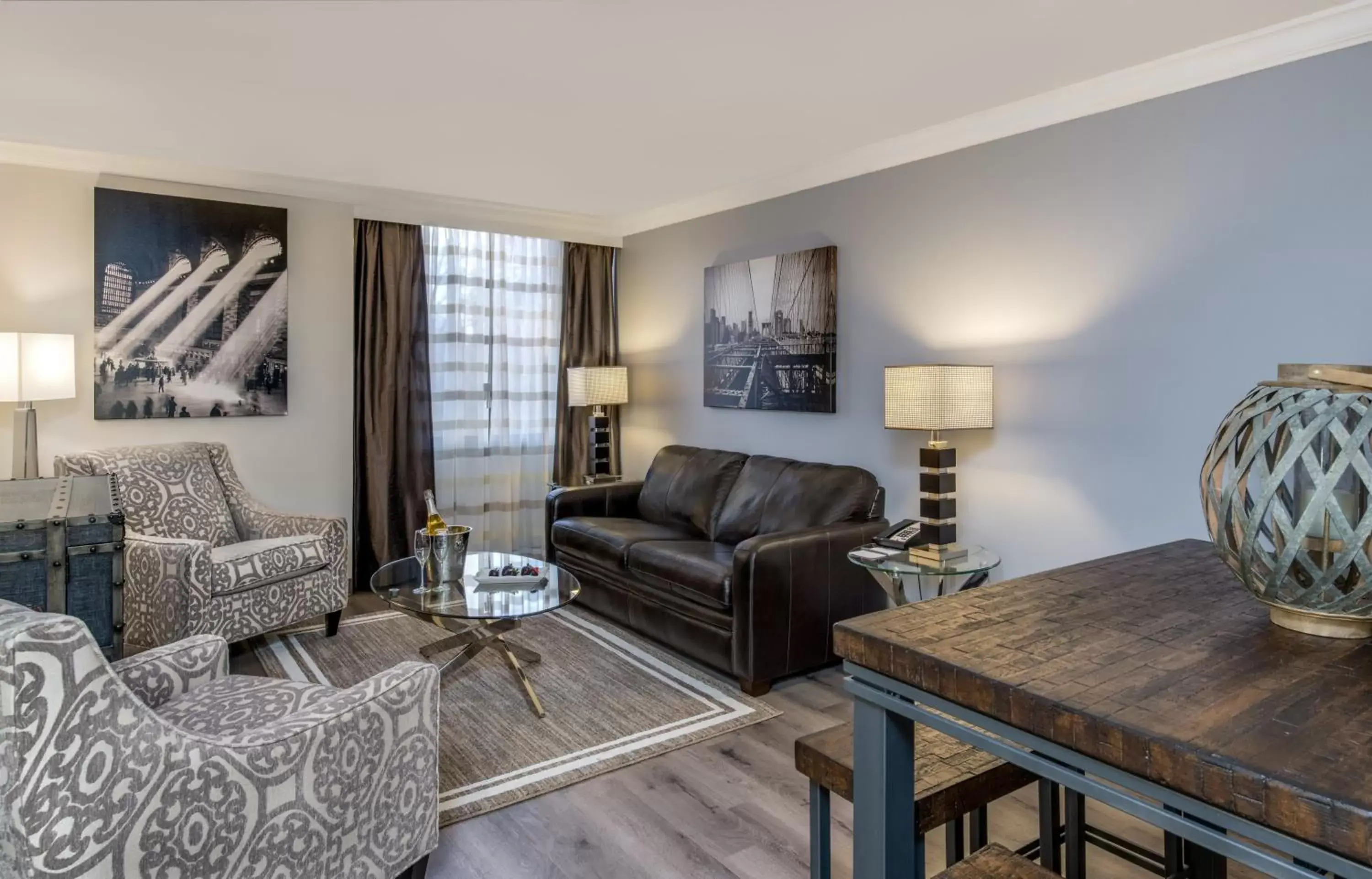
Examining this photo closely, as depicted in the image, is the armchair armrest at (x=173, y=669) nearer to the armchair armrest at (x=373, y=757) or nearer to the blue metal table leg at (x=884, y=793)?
the armchair armrest at (x=373, y=757)

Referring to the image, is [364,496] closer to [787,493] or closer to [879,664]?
[787,493]

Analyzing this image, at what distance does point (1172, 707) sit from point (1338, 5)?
2.75m

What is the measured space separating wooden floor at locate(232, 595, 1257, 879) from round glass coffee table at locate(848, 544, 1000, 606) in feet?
1.79

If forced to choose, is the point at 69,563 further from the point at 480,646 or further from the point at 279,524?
the point at 279,524

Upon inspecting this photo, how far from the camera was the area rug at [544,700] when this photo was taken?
268cm

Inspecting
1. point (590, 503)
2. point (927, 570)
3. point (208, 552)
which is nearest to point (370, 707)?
point (927, 570)

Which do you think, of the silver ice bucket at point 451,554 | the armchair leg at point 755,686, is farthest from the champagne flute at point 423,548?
the armchair leg at point 755,686

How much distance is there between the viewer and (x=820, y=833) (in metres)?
1.68

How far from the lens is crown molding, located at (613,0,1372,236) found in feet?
8.07

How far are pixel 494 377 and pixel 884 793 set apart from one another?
4.91 metres

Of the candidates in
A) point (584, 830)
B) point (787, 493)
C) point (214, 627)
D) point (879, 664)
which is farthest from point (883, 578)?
point (214, 627)

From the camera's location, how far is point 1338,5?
2.39 metres

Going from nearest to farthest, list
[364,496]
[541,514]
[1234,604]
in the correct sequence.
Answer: [1234,604], [364,496], [541,514]

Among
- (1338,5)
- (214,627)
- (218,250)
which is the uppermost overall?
(1338,5)
